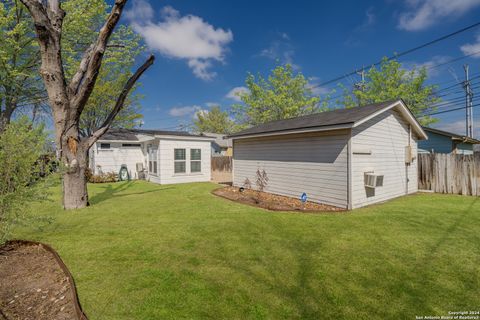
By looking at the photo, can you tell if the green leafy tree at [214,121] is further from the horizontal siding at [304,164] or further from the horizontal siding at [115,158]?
the horizontal siding at [304,164]

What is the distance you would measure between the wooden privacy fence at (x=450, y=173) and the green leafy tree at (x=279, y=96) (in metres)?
16.5

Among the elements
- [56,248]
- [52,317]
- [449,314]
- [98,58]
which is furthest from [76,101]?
[449,314]

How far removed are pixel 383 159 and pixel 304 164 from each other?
2.89m

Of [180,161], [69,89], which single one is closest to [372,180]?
[69,89]

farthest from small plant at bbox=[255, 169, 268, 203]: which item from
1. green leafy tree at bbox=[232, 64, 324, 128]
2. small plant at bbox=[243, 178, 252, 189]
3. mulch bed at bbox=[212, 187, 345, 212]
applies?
green leafy tree at bbox=[232, 64, 324, 128]

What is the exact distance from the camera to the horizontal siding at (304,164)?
6984mm

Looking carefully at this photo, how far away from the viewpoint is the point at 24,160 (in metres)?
3.65

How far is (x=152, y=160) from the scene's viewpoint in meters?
14.5

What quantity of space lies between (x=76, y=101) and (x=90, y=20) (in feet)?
37.9

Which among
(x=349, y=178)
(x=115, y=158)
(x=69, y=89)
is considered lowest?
(x=349, y=178)

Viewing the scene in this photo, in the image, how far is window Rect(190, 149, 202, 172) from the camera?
14172 millimetres

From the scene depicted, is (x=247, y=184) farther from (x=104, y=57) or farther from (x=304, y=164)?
(x=104, y=57)

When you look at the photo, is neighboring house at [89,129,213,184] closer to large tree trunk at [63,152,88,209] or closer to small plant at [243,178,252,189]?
small plant at [243,178,252,189]

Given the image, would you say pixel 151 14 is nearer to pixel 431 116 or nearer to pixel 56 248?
pixel 56 248
